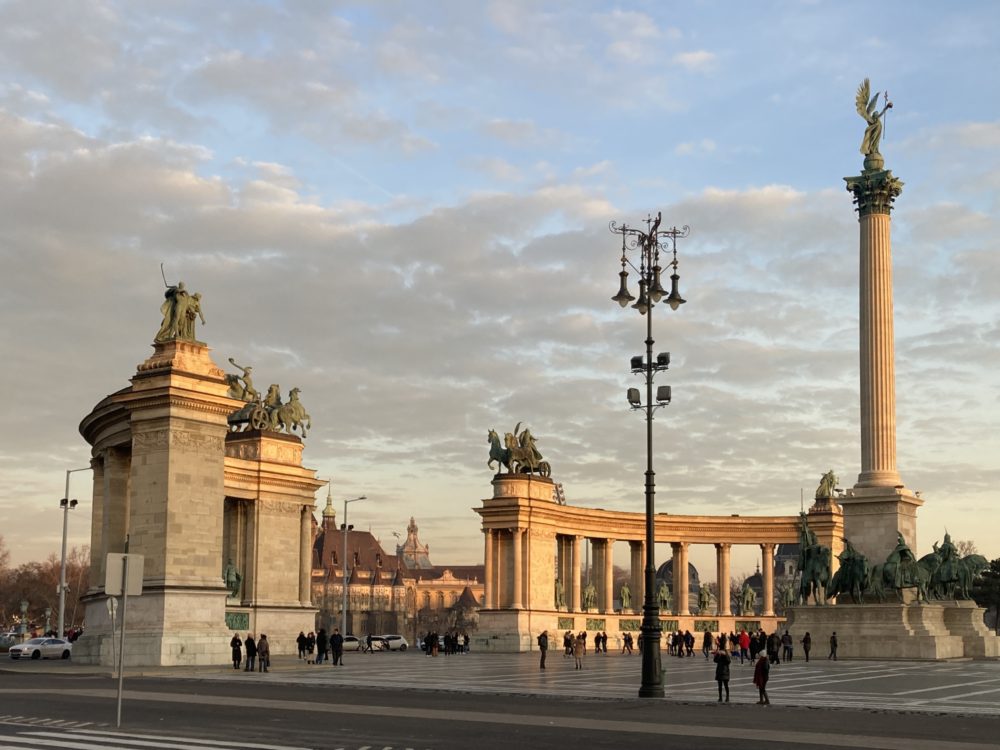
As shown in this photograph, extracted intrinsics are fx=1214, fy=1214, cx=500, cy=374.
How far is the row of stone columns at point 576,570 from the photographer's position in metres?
88.4

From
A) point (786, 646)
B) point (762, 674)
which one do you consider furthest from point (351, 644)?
point (762, 674)

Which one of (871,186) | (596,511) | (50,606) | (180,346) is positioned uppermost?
(871,186)

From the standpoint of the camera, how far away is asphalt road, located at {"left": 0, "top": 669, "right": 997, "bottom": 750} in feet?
69.8

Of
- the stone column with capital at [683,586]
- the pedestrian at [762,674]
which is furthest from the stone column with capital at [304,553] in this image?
the pedestrian at [762,674]

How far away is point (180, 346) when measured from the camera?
50.9 metres

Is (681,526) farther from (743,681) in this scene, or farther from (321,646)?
(743,681)

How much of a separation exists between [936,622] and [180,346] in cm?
3914

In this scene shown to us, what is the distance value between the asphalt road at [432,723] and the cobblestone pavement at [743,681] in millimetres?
2514

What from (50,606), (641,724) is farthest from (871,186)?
(50,606)

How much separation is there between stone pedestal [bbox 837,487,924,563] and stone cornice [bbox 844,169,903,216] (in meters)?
15.2

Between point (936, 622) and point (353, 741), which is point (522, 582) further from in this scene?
point (353, 741)

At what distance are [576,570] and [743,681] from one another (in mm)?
51690

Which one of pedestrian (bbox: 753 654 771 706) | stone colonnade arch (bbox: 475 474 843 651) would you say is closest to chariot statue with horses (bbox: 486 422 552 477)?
stone colonnade arch (bbox: 475 474 843 651)

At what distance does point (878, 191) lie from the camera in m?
65.6
